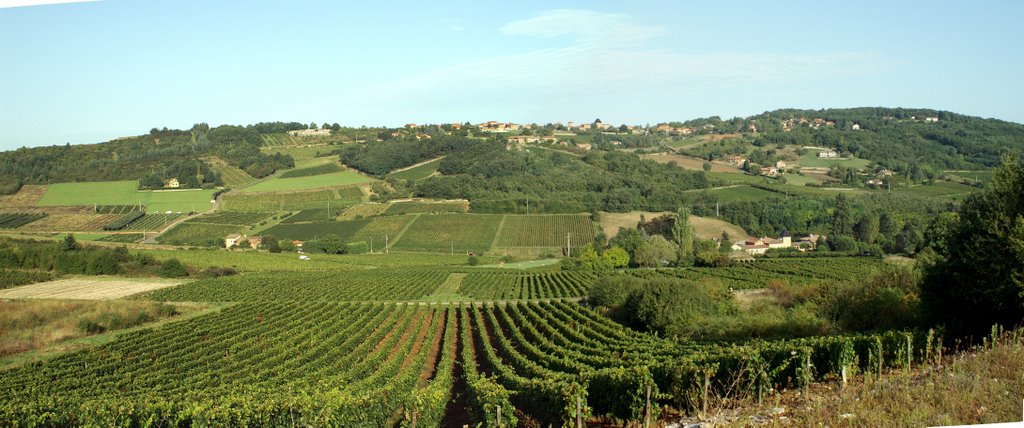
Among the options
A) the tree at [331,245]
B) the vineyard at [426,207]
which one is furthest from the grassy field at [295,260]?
the vineyard at [426,207]

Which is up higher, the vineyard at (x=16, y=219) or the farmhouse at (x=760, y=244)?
the vineyard at (x=16, y=219)

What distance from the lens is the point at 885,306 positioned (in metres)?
15.9

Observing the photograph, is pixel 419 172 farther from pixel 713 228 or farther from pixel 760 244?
pixel 760 244

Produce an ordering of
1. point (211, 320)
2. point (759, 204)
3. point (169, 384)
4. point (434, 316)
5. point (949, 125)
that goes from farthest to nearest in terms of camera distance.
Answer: point (949, 125) → point (759, 204) → point (434, 316) → point (211, 320) → point (169, 384)

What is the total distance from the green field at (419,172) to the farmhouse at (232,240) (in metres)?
26.4

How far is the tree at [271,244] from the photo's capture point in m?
48.8

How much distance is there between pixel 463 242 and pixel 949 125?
91.2 m

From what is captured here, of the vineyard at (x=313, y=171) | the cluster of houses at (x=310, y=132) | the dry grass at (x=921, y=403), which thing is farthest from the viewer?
the cluster of houses at (x=310, y=132)

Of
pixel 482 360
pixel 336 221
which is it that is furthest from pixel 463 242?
pixel 482 360

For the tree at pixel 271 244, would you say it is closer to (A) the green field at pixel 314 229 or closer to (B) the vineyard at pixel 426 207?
(A) the green field at pixel 314 229

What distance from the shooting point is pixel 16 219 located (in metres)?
46.9

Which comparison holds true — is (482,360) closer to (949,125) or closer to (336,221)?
(336,221)

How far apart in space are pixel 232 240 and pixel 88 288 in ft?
73.2

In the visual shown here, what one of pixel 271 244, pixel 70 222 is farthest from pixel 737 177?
pixel 70 222
